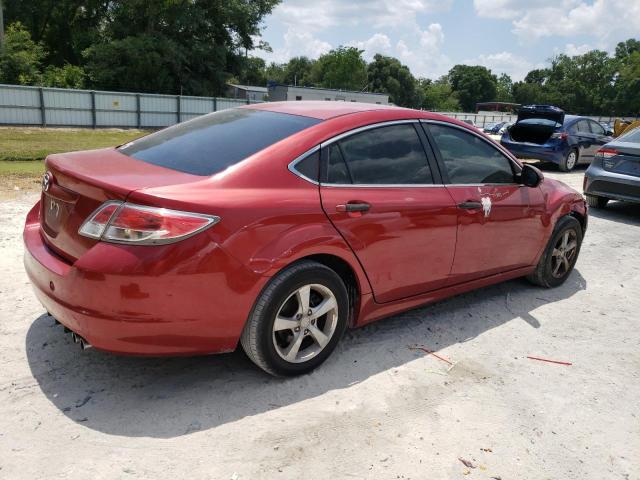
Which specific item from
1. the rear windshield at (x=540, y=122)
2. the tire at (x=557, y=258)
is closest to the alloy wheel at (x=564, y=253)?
the tire at (x=557, y=258)

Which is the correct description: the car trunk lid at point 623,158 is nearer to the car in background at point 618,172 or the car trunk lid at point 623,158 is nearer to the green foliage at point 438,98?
the car in background at point 618,172

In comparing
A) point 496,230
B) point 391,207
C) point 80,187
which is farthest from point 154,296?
point 496,230

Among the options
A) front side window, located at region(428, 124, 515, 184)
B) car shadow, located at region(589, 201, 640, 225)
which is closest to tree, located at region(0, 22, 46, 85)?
car shadow, located at region(589, 201, 640, 225)

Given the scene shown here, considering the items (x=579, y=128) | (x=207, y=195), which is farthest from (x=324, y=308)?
(x=579, y=128)

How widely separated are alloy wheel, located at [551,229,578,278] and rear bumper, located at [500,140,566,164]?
9533 mm

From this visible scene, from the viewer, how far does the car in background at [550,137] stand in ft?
45.9

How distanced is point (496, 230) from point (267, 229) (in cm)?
213

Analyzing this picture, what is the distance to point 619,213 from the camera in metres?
9.38

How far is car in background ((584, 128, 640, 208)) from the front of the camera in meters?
8.30

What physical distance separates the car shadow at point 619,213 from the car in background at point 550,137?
4039mm

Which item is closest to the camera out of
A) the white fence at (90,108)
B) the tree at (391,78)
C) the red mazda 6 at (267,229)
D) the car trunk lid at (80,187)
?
the red mazda 6 at (267,229)

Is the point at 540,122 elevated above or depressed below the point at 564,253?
above

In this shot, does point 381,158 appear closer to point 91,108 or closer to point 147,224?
point 147,224

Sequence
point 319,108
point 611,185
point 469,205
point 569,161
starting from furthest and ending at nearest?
point 569,161 → point 611,185 → point 469,205 → point 319,108
